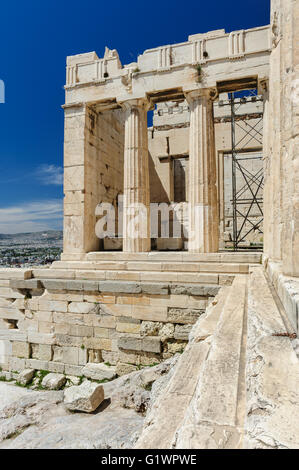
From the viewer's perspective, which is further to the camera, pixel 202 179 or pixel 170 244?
pixel 170 244

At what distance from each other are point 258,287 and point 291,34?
10.8 ft

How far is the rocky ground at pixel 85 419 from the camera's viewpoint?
3.36 meters

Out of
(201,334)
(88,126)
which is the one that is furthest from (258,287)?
(88,126)

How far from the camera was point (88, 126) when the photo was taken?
10.5 metres

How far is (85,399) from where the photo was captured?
172 inches

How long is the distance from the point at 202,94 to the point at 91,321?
26.3 ft

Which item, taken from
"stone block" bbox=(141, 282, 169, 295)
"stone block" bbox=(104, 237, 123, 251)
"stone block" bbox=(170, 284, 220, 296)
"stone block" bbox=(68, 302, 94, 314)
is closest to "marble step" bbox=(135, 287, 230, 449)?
"stone block" bbox=(170, 284, 220, 296)

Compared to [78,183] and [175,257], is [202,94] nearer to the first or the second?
[78,183]

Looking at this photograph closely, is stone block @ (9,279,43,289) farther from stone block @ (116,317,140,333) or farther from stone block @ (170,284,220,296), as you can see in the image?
stone block @ (170,284,220,296)

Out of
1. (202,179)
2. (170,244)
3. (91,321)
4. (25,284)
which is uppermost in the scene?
(202,179)

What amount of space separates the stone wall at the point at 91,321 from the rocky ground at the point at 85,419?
996mm

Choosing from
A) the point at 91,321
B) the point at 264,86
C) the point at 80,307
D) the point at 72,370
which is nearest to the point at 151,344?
the point at 91,321

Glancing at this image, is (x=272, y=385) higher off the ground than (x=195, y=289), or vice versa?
(x=272, y=385)

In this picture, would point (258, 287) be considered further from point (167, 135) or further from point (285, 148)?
point (167, 135)
